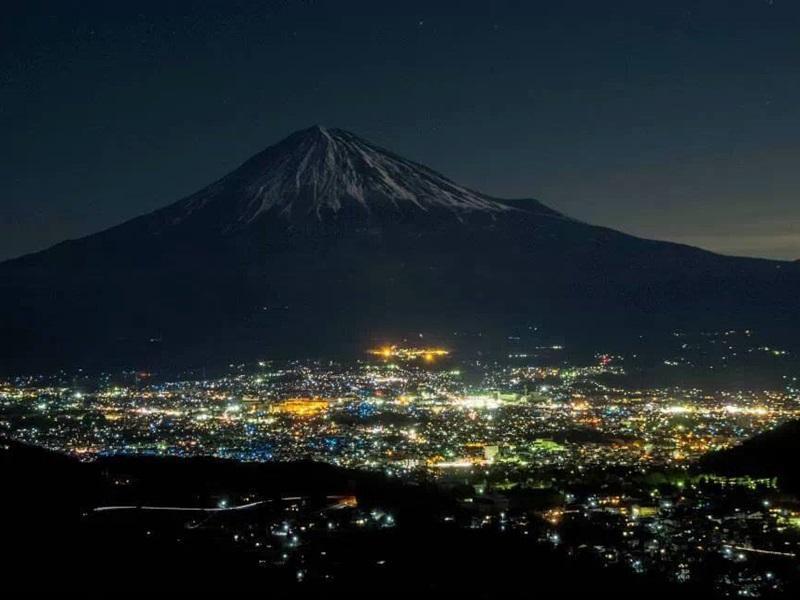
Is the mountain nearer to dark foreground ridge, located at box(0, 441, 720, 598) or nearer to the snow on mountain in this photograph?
the snow on mountain

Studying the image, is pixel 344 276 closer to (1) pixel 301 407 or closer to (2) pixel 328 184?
(2) pixel 328 184

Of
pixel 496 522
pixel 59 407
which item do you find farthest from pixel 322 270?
pixel 496 522

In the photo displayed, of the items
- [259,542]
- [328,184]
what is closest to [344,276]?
[328,184]

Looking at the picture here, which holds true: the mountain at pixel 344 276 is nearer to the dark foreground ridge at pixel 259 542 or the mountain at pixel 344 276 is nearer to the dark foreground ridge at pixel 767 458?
the dark foreground ridge at pixel 767 458

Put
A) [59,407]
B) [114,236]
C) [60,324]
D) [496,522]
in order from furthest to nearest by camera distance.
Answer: [114,236]
[60,324]
[59,407]
[496,522]

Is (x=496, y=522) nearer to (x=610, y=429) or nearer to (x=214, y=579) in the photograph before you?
(x=214, y=579)

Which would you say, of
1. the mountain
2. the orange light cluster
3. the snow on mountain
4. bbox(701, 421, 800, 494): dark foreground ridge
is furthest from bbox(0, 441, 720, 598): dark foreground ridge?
the snow on mountain

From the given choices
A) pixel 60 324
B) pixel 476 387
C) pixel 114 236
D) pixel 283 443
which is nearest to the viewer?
pixel 283 443
